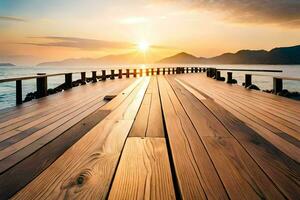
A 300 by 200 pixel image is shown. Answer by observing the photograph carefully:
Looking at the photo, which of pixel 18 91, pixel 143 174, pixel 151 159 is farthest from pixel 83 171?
pixel 18 91

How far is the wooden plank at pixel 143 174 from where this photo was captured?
1.68 m

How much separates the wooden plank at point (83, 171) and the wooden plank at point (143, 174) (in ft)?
0.27

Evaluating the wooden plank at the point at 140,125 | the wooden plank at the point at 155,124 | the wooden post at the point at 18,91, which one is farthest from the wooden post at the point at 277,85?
the wooden post at the point at 18,91

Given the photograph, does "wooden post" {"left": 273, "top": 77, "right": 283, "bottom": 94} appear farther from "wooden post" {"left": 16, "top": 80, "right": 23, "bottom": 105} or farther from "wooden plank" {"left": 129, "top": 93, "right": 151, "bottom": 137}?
"wooden post" {"left": 16, "top": 80, "right": 23, "bottom": 105}

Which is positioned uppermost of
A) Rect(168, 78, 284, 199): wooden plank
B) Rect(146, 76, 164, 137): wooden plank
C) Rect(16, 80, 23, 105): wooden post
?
Rect(16, 80, 23, 105): wooden post

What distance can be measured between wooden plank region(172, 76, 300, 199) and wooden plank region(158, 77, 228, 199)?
1.41ft

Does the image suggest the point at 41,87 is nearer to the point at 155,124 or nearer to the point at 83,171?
the point at 155,124

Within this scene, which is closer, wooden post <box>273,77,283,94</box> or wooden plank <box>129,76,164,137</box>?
wooden plank <box>129,76,164,137</box>

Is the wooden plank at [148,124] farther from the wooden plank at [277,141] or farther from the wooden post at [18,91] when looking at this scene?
the wooden post at [18,91]

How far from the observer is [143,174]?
1.98m

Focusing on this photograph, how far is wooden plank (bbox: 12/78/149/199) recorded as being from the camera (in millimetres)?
1703

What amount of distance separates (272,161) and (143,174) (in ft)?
3.87

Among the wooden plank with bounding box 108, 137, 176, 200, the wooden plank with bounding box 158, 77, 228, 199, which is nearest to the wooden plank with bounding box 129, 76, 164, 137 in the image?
the wooden plank with bounding box 158, 77, 228, 199

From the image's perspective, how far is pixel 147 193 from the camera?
1.68 metres
